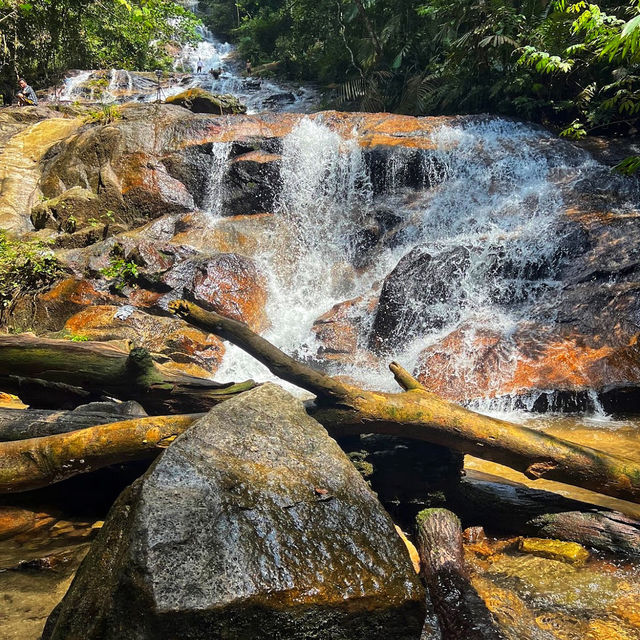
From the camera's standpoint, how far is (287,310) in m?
9.59

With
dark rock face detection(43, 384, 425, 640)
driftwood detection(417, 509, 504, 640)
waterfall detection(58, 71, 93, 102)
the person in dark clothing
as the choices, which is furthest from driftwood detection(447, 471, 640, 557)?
waterfall detection(58, 71, 93, 102)

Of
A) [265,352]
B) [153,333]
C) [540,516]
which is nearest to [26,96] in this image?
[153,333]

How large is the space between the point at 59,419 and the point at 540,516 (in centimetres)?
318

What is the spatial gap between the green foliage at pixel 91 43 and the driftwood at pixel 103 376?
12443 millimetres

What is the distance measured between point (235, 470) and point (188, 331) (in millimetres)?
6534

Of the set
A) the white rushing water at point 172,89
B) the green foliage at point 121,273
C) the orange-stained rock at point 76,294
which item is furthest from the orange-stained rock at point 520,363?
the white rushing water at point 172,89

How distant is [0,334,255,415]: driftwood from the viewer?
3.33m

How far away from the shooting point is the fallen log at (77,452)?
266 centimetres

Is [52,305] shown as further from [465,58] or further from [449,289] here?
[465,58]

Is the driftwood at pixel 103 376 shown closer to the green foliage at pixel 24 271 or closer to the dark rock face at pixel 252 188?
the green foliage at pixel 24 271

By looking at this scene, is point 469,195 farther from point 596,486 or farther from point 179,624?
point 179,624

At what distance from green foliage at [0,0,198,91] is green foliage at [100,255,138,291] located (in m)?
7.53

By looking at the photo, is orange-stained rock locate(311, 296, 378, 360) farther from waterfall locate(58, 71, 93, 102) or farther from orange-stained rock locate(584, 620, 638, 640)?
waterfall locate(58, 71, 93, 102)

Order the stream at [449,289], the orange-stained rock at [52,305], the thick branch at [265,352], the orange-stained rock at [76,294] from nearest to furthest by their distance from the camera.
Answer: the stream at [449,289] < the thick branch at [265,352] < the orange-stained rock at [52,305] < the orange-stained rock at [76,294]
